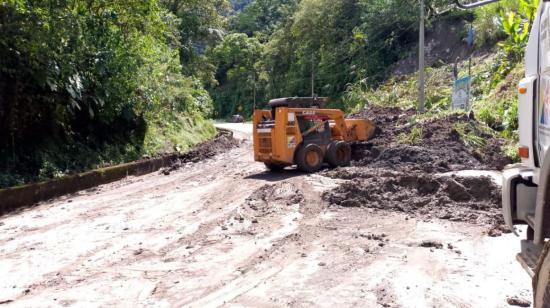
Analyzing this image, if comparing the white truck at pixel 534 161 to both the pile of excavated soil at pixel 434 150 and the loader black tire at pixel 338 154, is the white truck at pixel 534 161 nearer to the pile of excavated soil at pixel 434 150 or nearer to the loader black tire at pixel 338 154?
the pile of excavated soil at pixel 434 150

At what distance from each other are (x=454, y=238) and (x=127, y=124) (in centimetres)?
1265

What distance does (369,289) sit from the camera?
5.63m

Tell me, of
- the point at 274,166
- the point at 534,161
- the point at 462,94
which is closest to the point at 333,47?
the point at 462,94

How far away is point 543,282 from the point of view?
133 inches

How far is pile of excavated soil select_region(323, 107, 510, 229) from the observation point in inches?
384

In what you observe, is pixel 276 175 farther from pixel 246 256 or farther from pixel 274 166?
pixel 246 256

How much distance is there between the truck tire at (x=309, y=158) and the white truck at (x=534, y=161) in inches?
377

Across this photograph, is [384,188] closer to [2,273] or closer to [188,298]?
[188,298]

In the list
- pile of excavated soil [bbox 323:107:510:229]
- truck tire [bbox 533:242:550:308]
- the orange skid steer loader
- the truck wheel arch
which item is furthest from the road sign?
truck tire [bbox 533:242:550:308]

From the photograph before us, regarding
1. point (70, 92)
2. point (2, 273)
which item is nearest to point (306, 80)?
point (70, 92)

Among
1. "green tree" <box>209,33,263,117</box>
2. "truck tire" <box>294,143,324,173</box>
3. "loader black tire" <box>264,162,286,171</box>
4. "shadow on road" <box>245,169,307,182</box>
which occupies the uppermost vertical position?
"green tree" <box>209,33,263,117</box>

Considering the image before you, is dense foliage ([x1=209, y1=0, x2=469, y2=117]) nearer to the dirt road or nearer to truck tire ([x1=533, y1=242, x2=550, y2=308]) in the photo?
the dirt road

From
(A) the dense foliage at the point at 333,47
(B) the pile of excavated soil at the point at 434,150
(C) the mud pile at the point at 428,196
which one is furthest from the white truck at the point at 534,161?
(A) the dense foliage at the point at 333,47

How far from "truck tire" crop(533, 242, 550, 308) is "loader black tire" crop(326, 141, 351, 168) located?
11.8 metres
